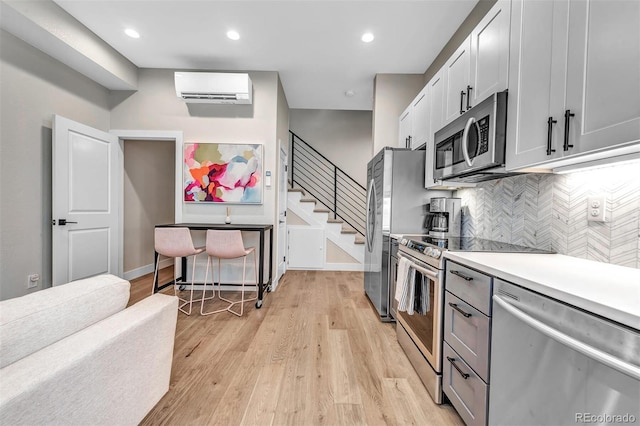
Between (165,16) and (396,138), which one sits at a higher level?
(165,16)

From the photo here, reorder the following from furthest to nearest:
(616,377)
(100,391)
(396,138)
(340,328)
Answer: (396,138), (340,328), (100,391), (616,377)

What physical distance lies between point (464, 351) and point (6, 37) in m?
4.21

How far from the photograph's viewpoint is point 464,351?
1326mm

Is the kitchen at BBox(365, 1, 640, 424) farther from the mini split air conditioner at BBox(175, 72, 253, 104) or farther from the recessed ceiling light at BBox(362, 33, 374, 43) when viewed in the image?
the mini split air conditioner at BBox(175, 72, 253, 104)

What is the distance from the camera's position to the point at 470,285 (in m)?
1.29

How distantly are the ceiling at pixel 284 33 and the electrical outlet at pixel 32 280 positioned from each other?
8.32 feet

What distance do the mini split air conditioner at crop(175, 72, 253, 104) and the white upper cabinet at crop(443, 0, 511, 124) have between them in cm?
227

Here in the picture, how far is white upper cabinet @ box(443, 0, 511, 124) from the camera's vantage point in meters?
1.49

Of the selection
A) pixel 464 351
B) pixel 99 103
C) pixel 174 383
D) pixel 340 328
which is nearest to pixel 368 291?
pixel 340 328

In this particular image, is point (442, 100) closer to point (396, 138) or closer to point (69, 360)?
point (396, 138)

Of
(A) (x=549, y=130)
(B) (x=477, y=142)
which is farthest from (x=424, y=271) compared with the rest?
(A) (x=549, y=130)

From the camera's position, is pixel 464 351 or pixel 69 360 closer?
pixel 69 360

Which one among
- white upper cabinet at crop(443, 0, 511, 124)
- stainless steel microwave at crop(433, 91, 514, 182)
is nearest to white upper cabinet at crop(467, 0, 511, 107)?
white upper cabinet at crop(443, 0, 511, 124)

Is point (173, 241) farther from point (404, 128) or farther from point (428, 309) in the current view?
point (404, 128)
